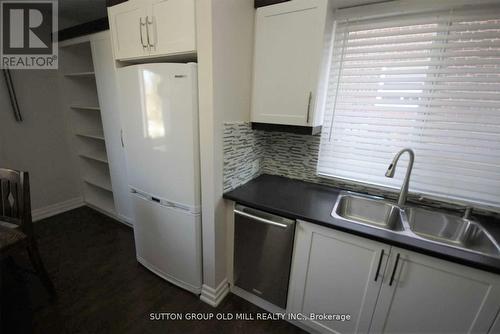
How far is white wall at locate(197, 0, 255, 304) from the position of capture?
1.18 meters

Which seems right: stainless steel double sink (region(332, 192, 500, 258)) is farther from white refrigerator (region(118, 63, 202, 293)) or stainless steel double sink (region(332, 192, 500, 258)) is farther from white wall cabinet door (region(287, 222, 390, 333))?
white refrigerator (region(118, 63, 202, 293))

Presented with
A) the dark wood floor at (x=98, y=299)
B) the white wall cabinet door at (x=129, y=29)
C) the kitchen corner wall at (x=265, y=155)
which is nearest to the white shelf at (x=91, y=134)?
the dark wood floor at (x=98, y=299)

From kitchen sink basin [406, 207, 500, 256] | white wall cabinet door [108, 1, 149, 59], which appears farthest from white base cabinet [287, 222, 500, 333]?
white wall cabinet door [108, 1, 149, 59]

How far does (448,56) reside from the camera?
1.28 meters

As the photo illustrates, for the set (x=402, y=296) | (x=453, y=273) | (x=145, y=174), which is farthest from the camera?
(x=145, y=174)

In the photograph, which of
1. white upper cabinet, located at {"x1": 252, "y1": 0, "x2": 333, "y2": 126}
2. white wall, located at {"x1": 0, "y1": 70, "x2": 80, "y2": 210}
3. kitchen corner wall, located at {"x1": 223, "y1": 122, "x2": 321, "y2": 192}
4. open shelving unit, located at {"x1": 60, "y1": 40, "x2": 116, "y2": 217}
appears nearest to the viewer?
white upper cabinet, located at {"x1": 252, "y1": 0, "x2": 333, "y2": 126}

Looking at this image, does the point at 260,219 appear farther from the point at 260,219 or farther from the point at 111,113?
the point at 111,113

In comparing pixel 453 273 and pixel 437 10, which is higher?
pixel 437 10

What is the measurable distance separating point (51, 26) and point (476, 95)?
374 centimetres

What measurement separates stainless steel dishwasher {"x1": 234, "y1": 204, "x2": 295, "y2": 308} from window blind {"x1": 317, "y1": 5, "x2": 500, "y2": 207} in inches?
29.9

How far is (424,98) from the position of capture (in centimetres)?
138

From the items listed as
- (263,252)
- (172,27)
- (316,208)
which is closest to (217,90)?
(172,27)

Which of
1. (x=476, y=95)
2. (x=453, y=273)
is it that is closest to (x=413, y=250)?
(x=453, y=273)

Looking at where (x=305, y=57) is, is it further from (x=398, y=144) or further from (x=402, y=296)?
(x=402, y=296)
